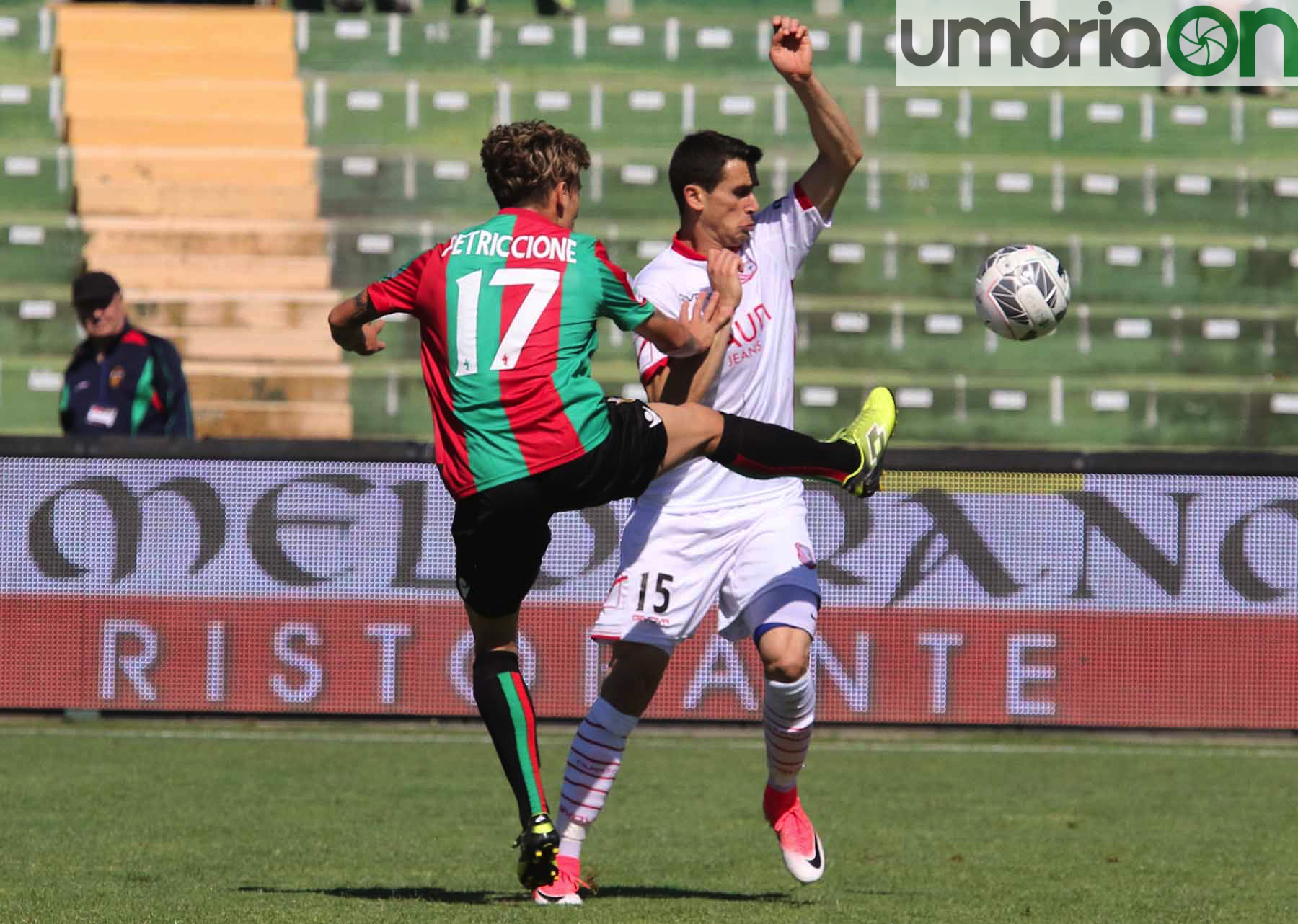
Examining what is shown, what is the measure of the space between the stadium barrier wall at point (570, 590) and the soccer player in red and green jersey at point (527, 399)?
4.26m

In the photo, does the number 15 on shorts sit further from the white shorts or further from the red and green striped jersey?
the red and green striped jersey

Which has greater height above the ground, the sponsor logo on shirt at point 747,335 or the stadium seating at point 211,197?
the stadium seating at point 211,197

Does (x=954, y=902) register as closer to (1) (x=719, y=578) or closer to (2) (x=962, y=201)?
(1) (x=719, y=578)

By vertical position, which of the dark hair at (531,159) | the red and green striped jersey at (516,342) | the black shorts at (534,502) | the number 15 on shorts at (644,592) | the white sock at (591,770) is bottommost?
the white sock at (591,770)

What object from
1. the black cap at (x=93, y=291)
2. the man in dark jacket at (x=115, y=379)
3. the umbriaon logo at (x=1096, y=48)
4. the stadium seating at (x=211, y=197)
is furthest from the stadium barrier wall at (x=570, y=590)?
the umbriaon logo at (x=1096, y=48)

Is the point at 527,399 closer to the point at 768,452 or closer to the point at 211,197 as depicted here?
the point at 768,452

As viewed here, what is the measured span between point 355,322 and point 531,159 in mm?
621

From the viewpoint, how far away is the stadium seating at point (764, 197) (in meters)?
14.2

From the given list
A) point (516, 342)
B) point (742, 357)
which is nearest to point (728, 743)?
point (742, 357)

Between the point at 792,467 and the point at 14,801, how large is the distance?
139 inches

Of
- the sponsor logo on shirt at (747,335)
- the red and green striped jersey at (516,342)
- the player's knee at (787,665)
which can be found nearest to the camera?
the red and green striped jersey at (516,342)

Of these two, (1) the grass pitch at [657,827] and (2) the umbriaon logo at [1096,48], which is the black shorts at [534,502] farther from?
(2) the umbriaon logo at [1096,48]

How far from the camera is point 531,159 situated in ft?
16.0

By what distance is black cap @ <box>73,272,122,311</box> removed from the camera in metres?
10.2
